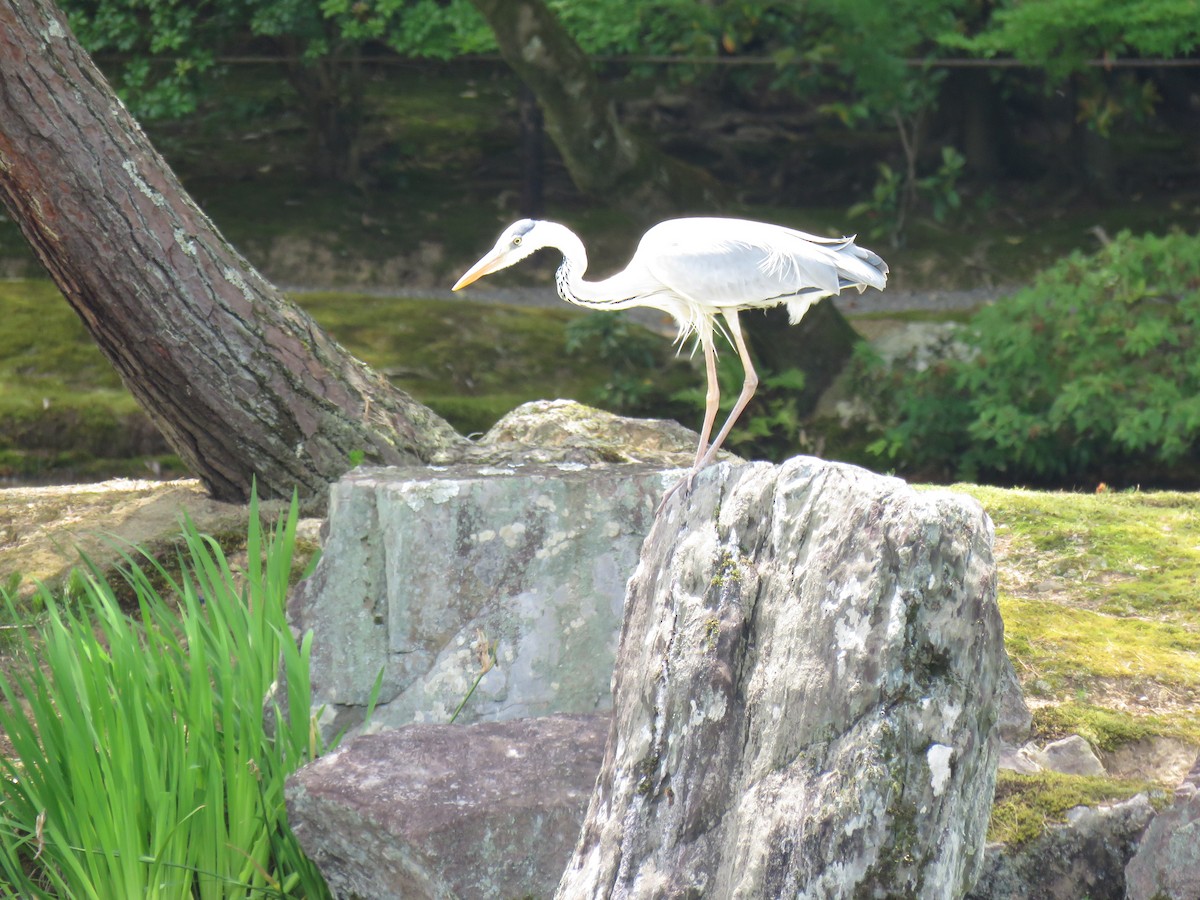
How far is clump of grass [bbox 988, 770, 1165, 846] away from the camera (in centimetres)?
282

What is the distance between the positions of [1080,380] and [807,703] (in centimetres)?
554

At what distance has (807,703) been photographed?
2.27 meters

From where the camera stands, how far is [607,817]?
2516 mm

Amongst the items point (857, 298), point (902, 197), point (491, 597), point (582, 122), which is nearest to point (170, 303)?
point (491, 597)

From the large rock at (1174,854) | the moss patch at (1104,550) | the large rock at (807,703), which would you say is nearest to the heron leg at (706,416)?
the large rock at (807,703)

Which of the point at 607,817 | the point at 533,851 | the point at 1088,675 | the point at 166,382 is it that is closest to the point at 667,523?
the point at 607,817

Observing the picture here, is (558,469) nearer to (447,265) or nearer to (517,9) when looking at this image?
(517,9)

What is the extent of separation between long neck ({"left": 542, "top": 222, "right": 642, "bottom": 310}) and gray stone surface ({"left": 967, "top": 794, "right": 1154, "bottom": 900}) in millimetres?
1559

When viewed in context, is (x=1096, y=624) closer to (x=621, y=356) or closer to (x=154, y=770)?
(x=154, y=770)

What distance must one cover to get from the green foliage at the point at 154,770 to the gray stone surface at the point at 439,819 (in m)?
0.23

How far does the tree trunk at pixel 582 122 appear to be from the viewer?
314 inches

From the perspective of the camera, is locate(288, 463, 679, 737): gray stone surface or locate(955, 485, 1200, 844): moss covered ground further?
locate(288, 463, 679, 737): gray stone surface

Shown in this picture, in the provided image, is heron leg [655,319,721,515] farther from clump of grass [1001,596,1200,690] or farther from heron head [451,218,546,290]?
clump of grass [1001,596,1200,690]

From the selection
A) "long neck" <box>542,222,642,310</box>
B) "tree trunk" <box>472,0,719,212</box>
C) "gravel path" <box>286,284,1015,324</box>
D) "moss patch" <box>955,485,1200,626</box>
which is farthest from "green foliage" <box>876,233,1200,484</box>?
"long neck" <box>542,222,642,310</box>
